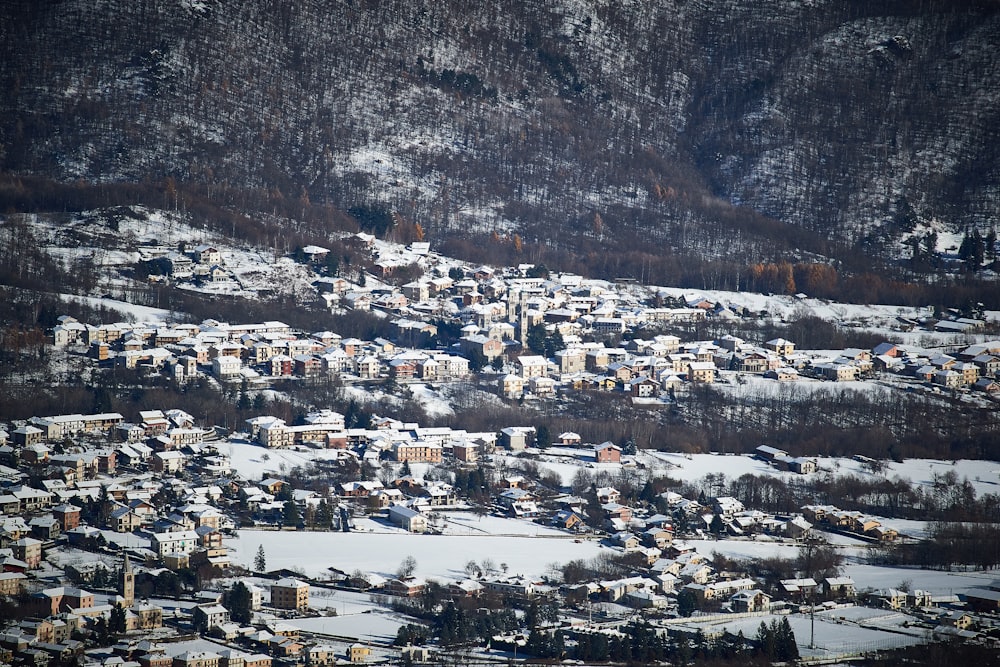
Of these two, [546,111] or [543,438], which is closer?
[543,438]

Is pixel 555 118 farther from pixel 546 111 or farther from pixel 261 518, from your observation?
pixel 261 518

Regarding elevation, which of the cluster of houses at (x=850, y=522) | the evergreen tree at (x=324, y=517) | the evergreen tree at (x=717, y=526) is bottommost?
the evergreen tree at (x=324, y=517)

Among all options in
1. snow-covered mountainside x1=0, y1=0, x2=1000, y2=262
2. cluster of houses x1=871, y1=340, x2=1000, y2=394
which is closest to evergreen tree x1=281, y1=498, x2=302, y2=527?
cluster of houses x1=871, y1=340, x2=1000, y2=394

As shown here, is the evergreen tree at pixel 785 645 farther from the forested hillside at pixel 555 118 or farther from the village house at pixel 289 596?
the forested hillside at pixel 555 118

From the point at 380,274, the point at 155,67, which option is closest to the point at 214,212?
the point at 380,274

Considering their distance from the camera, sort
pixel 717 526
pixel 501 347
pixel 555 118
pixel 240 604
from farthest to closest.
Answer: pixel 555 118 < pixel 501 347 < pixel 717 526 < pixel 240 604

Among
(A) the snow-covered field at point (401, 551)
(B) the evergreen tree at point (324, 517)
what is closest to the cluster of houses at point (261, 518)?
(B) the evergreen tree at point (324, 517)

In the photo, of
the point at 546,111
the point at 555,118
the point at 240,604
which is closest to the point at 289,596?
the point at 240,604
